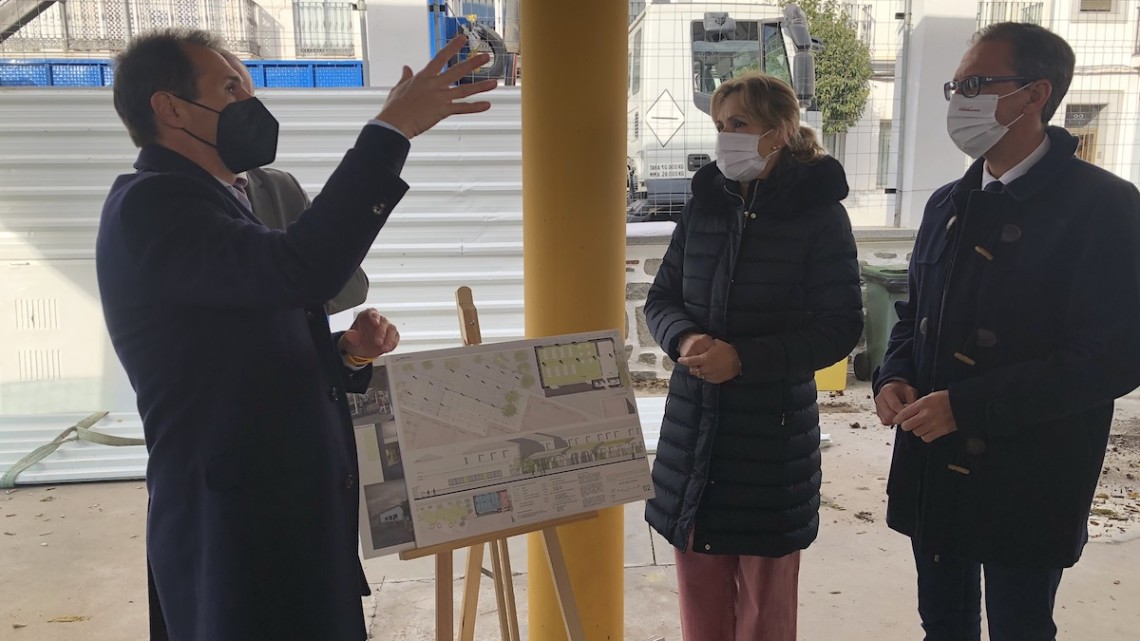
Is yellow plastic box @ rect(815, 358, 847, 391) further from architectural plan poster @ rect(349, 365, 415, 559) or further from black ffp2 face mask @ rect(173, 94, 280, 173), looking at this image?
black ffp2 face mask @ rect(173, 94, 280, 173)

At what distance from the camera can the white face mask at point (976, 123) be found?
1.85m

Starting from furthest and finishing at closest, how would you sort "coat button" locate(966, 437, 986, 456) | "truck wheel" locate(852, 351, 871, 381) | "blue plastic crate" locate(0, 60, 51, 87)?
"truck wheel" locate(852, 351, 871, 381) < "blue plastic crate" locate(0, 60, 51, 87) < "coat button" locate(966, 437, 986, 456)

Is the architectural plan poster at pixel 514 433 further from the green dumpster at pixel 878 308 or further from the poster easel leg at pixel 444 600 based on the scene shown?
the green dumpster at pixel 878 308

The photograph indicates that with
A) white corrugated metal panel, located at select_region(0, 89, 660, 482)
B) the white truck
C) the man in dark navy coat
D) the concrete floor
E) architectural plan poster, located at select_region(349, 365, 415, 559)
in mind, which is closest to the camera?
the man in dark navy coat

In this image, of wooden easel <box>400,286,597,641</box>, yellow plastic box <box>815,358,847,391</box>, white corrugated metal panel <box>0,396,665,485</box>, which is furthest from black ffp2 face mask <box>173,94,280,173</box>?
yellow plastic box <box>815,358,847,391</box>

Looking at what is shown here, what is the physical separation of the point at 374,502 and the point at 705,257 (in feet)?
3.29

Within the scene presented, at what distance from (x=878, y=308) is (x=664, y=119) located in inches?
89.2

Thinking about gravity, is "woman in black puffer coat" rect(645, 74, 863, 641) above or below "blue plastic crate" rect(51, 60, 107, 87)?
below

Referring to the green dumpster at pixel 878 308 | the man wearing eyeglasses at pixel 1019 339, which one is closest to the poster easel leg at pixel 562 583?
the man wearing eyeglasses at pixel 1019 339

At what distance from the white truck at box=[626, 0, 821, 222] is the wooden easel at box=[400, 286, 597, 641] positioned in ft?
15.1

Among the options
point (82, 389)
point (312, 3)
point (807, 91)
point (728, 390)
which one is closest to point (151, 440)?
point (728, 390)

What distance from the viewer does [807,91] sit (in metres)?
7.14

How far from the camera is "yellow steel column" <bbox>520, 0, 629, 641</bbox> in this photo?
218 cm

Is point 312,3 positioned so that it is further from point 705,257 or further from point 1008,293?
point 1008,293
